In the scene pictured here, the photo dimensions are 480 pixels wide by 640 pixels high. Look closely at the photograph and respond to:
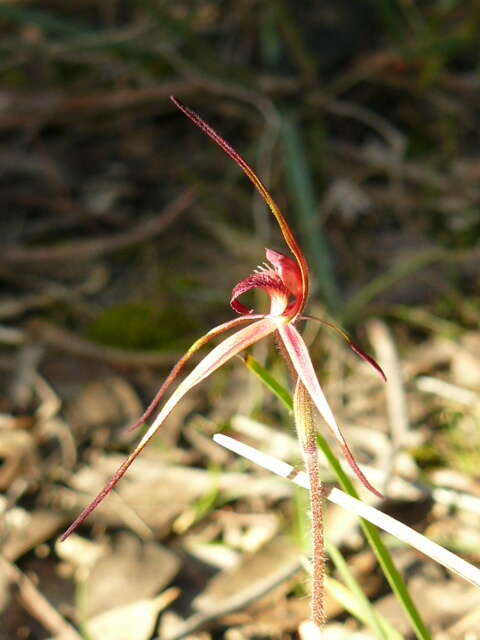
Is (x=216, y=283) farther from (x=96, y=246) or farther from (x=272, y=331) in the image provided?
(x=272, y=331)

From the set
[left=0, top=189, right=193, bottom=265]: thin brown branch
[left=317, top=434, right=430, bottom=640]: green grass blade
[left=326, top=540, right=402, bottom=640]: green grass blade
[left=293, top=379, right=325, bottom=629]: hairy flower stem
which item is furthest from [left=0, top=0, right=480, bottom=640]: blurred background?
[left=293, top=379, right=325, bottom=629]: hairy flower stem

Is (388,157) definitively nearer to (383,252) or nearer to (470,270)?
(383,252)

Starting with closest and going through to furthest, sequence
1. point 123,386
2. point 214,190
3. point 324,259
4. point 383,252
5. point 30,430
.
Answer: point 30,430 → point 123,386 → point 324,259 → point 383,252 → point 214,190

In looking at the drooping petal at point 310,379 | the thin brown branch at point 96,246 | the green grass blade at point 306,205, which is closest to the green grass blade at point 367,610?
the drooping petal at point 310,379

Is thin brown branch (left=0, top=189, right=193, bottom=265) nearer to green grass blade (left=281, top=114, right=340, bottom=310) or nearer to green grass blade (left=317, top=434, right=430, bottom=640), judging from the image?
green grass blade (left=281, top=114, right=340, bottom=310)

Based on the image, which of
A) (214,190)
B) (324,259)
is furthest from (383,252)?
(214,190)

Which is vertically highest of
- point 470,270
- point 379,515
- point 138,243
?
point 379,515
